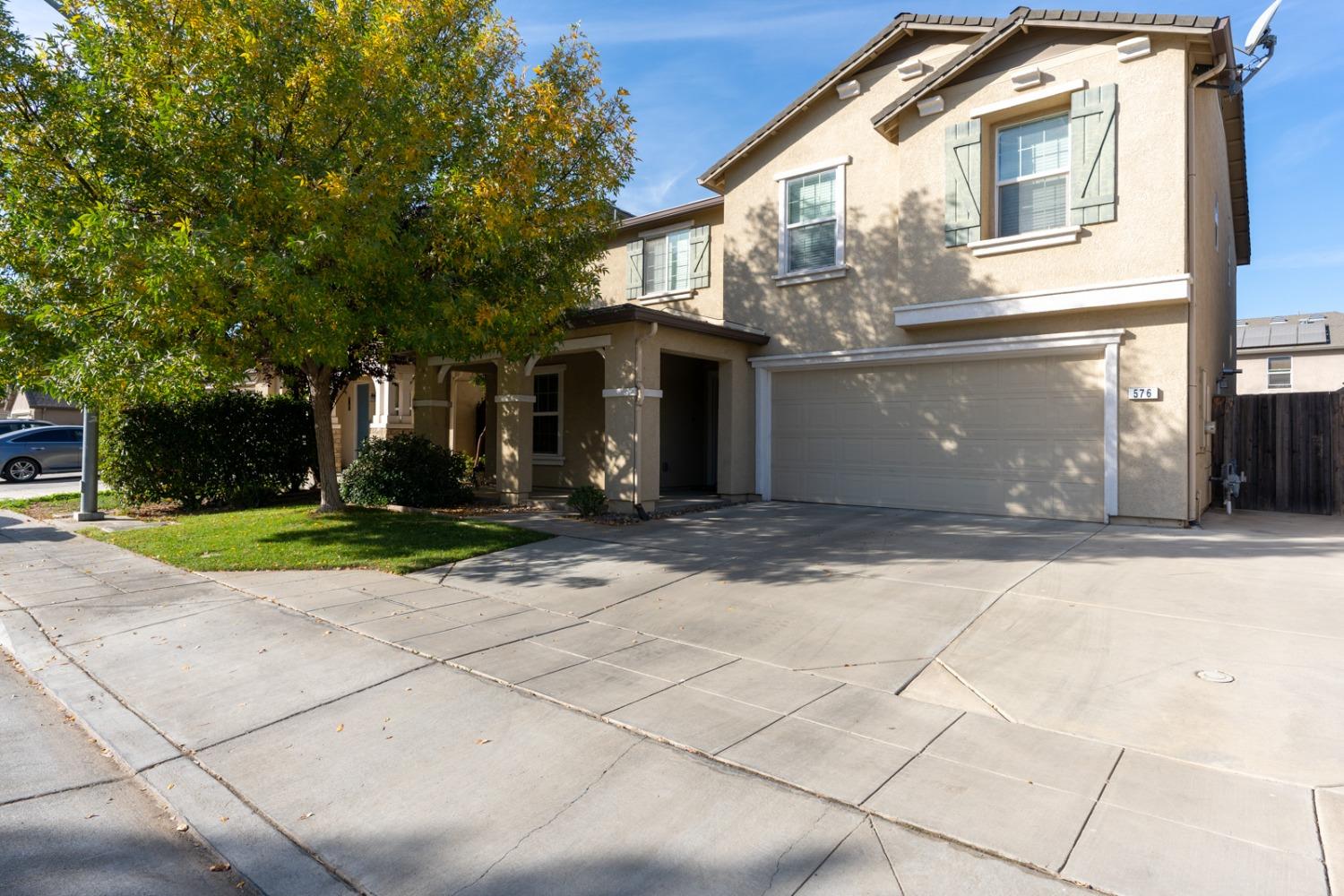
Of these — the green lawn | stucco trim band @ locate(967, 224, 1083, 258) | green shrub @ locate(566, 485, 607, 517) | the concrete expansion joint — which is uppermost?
stucco trim band @ locate(967, 224, 1083, 258)

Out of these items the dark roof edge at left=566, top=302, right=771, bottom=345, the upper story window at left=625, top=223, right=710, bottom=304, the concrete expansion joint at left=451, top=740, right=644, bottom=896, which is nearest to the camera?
the concrete expansion joint at left=451, top=740, right=644, bottom=896

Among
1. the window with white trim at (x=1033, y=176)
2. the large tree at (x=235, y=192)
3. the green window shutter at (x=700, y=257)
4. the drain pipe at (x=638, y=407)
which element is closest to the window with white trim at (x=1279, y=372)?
the window with white trim at (x=1033, y=176)

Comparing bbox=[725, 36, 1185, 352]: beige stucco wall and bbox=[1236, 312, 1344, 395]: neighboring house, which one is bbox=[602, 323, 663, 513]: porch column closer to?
bbox=[725, 36, 1185, 352]: beige stucco wall

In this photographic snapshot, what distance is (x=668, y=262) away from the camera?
15797 mm

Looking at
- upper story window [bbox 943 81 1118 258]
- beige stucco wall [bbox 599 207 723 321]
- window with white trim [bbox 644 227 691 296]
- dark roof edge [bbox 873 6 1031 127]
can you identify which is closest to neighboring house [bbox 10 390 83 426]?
A: window with white trim [bbox 644 227 691 296]

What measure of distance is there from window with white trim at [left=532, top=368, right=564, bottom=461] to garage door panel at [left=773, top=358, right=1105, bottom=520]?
482cm

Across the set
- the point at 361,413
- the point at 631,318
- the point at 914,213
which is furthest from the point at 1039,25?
the point at 361,413

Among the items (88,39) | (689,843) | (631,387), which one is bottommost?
(689,843)

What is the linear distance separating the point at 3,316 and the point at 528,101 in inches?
250

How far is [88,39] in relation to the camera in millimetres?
7855

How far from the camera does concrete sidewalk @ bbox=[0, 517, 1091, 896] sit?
2.80 meters

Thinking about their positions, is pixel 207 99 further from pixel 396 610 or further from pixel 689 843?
pixel 689 843

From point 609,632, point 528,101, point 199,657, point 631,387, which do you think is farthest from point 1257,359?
point 199,657

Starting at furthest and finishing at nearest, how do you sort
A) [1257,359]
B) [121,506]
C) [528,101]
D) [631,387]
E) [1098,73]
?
[1257,359] → [121,506] → [631,387] → [1098,73] → [528,101]
